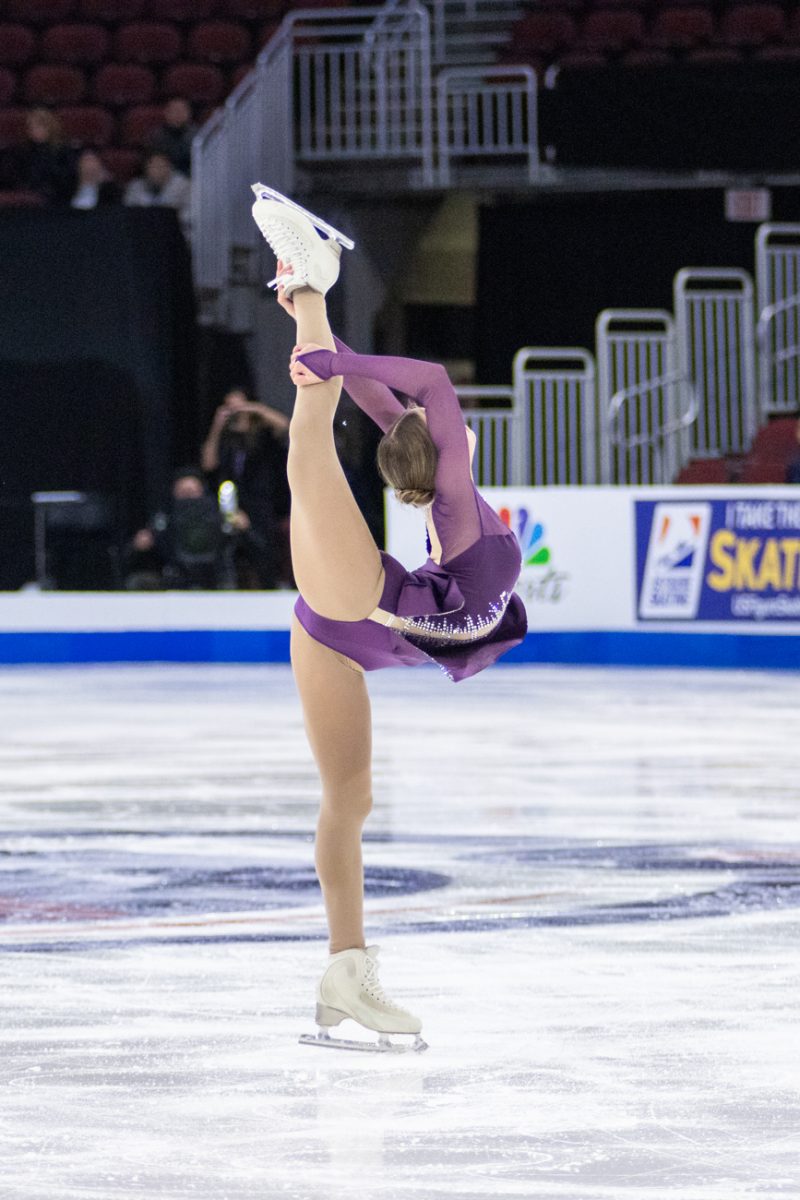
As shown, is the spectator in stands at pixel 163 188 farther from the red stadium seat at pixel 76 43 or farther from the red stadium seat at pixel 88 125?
the red stadium seat at pixel 76 43

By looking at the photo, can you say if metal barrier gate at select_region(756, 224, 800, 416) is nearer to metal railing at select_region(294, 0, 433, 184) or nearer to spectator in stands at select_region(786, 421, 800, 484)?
spectator in stands at select_region(786, 421, 800, 484)

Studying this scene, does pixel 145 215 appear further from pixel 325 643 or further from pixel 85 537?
pixel 325 643

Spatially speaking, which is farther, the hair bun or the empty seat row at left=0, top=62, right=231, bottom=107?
Result: the empty seat row at left=0, top=62, right=231, bottom=107

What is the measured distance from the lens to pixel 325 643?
375 cm

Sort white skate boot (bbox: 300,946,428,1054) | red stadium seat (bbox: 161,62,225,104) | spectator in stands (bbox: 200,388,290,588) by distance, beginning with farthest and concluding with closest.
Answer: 1. red stadium seat (bbox: 161,62,225,104)
2. spectator in stands (bbox: 200,388,290,588)
3. white skate boot (bbox: 300,946,428,1054)

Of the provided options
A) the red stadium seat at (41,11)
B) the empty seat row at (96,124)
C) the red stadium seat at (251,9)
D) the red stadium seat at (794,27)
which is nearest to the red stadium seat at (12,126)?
the empty seat row at (96,124)

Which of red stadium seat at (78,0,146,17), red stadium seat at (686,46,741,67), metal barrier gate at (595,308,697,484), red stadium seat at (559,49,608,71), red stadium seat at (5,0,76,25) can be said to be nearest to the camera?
metal barrier gate at (595,308,697,484)

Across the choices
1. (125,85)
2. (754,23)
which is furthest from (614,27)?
(125,85)

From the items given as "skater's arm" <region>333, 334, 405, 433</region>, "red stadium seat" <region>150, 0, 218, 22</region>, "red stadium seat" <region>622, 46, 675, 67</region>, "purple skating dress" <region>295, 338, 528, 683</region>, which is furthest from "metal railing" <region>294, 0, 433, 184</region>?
"purple skating dress" <region>295, 338, 528, 683</region>

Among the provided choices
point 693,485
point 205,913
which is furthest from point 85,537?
point 205,913

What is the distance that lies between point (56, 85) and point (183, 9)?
1.34 meters

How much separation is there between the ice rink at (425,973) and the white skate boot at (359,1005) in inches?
2.1

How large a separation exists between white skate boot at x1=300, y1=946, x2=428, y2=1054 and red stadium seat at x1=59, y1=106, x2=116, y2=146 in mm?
15026

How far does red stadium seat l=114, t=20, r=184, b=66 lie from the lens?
18688mm
